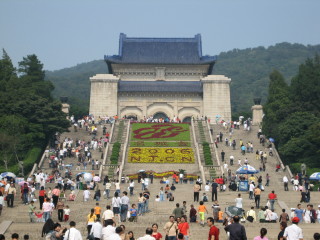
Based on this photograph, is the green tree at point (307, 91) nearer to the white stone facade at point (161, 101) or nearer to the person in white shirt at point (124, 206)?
the white stone facade at point (161, 101)

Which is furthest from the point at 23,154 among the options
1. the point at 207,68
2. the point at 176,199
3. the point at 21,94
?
the point at 207,68

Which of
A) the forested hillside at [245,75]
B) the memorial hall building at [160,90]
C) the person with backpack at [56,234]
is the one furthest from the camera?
the forested hillside at [245,75]

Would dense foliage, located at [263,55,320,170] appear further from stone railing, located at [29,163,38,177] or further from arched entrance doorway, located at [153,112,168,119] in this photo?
stone railing, located at [29,163,38,177]

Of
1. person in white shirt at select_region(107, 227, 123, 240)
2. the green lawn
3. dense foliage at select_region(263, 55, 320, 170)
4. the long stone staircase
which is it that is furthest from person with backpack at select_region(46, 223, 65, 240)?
the green lawn

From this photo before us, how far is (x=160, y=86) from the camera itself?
70.2 m

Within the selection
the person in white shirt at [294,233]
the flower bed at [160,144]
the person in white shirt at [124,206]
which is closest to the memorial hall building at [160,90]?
the flower bed at [160,144]

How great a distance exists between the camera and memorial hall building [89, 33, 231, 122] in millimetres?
68562

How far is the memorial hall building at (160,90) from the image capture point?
6856cm

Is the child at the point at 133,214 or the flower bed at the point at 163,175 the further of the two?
the flower bed at the point at 163,175

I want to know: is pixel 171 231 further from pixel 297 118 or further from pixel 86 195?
pixel 297 118

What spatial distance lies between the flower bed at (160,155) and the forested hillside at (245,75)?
67.9 meters

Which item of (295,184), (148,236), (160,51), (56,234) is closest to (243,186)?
(295,184)

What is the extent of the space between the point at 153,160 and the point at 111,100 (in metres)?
23.4

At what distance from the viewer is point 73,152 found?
48031mm
